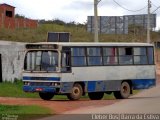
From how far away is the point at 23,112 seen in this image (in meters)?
19.3

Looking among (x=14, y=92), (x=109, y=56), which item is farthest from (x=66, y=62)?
(x=14, y=92)

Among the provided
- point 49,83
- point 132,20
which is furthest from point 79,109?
point 132,20

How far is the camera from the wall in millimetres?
32575

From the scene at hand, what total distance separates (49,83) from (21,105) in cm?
369

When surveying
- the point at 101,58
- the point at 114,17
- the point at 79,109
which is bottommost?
A: the point at 79,109

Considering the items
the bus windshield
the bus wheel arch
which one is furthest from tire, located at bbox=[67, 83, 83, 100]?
the bus wheel arch

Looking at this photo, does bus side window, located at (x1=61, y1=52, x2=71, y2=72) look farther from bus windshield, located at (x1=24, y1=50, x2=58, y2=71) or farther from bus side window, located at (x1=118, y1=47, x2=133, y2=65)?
bus side window, located at (x1=118, y1=47, x2=133, y2=65)

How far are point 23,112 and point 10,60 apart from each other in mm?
14353

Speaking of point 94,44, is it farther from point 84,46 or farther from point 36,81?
point 36,81

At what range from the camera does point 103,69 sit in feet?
91.2

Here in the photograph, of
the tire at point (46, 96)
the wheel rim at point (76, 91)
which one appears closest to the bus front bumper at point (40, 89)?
the wheel rim at point (76, 91)

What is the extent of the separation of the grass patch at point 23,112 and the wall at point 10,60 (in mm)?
11329

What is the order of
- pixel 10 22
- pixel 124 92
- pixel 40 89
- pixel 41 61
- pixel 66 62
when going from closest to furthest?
pixel 40 89 < pixel 41 61 < pixel 66 62 < pixel 124 92 < pixel 10 22

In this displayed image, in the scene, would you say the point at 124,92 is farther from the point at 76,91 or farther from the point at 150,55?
the point at 76,91
